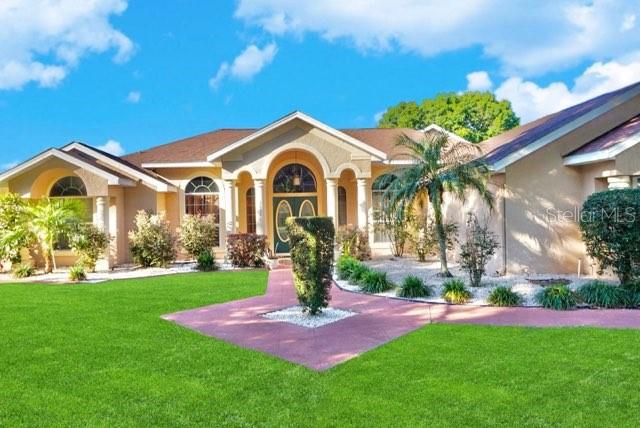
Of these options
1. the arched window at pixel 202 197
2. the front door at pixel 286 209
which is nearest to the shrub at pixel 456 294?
the front door at pixel 286 209

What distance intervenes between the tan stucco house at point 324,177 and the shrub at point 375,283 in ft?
14.1

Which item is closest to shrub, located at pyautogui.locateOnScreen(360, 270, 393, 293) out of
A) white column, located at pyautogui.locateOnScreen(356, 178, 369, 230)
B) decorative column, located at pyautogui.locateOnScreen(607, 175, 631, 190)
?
decorative column, located at pyautogui.locateOnScreen(607, 175, 631, 190)

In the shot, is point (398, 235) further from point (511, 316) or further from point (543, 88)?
point (543, 88)

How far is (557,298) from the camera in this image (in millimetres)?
9703

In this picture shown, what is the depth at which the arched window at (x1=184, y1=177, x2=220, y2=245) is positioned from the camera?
20891 millimetres

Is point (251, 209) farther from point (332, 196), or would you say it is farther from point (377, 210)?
point (377, 210)

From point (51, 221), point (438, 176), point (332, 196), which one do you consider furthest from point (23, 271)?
point (438, 176)

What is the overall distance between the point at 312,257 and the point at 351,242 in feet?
32.9

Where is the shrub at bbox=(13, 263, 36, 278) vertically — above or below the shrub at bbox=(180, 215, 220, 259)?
below

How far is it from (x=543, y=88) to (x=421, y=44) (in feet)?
44.1

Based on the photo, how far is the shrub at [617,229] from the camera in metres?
10.1

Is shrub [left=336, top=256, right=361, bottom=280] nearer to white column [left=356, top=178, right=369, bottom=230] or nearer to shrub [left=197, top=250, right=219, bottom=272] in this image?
white column [left=356, top=178, right=369, bottom=230]

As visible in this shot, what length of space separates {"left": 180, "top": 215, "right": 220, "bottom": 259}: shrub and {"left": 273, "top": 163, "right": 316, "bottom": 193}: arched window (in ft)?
13.1

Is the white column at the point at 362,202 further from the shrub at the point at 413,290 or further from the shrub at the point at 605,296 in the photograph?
the shrub at the point at 605,296
